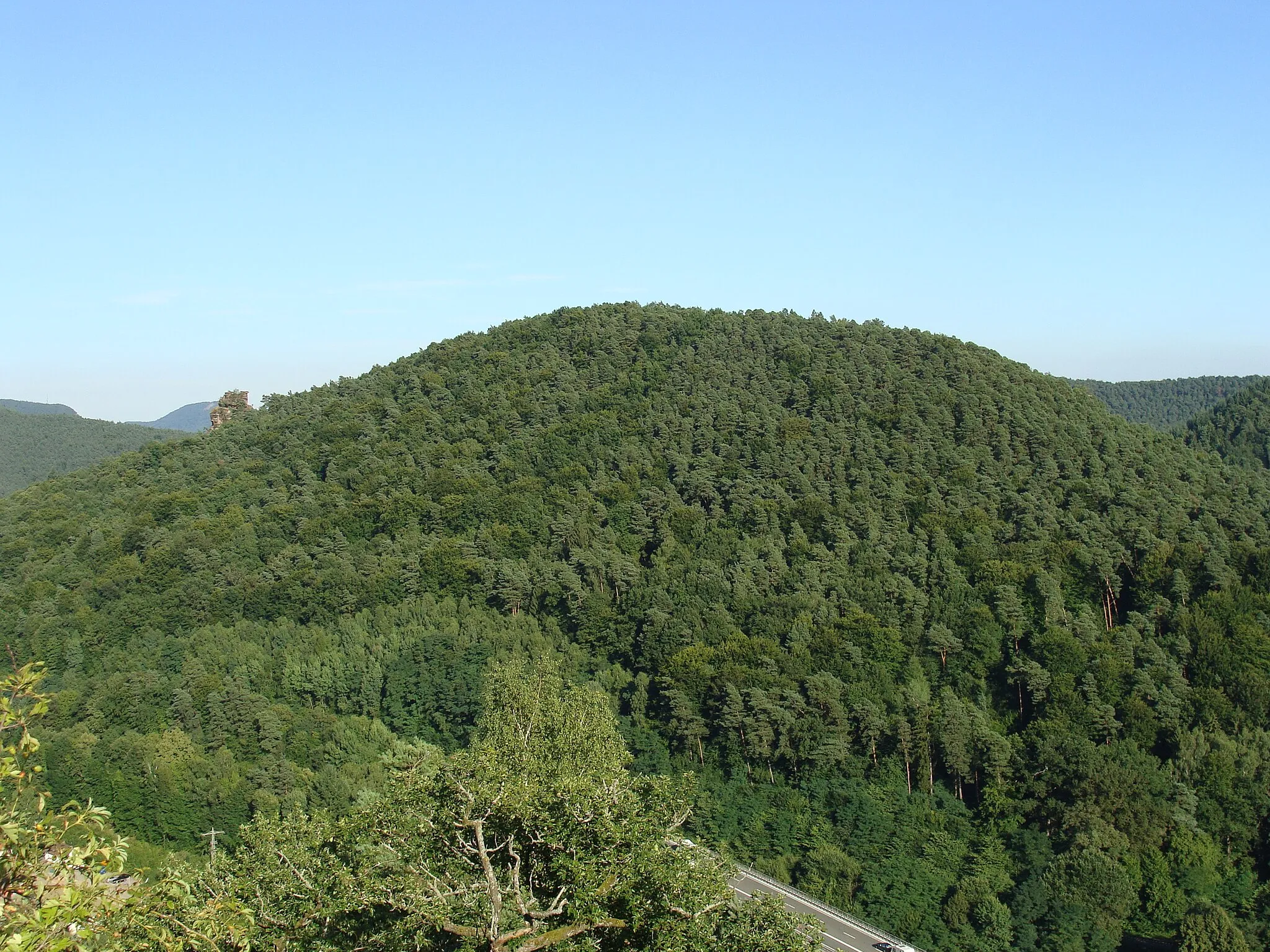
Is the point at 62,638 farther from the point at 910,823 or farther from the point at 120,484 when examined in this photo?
the point at 910,823

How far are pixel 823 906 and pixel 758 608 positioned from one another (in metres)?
28.3

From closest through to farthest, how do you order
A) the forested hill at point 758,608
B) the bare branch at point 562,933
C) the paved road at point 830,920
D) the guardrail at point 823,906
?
1. the bare branch at point 562,933
2. the paved road at point 830,920
3. the guardrail at point 823,906
4. the forested hill at point 758,608

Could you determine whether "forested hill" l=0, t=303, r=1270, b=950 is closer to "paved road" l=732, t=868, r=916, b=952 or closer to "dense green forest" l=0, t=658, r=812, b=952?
"paved road" l=732, t=868, r=916, b=952

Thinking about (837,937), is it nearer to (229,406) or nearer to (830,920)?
(830,920)

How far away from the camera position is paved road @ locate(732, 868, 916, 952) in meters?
44.8

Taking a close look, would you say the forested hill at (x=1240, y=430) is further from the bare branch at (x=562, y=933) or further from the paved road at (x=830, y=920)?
the bare branch at (x=562, y=933)

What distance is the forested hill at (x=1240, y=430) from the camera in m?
139

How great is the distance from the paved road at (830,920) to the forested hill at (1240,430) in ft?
357

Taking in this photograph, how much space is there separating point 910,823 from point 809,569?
24.7 metres

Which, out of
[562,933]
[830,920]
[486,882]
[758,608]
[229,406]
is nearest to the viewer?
[562,933]

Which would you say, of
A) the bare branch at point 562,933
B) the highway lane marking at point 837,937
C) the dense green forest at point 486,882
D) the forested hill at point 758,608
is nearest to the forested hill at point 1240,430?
the forested hill at point 758,608

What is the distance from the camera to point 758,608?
247 ft

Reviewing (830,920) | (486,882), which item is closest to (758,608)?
(830,920)

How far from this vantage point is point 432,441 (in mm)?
108938
